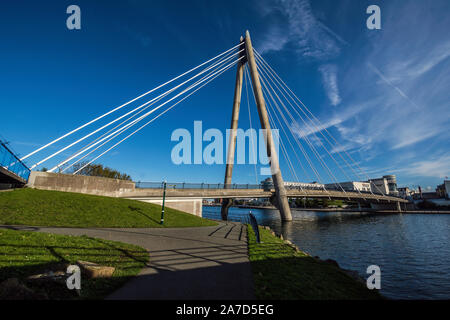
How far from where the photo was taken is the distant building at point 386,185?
100 metres

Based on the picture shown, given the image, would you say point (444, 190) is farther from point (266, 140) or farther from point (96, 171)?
point (96, 171)

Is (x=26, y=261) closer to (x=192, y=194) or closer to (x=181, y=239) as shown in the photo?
(x=181, y=239)

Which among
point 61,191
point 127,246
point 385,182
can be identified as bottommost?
point 127,246

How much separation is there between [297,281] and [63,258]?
789 centimetres

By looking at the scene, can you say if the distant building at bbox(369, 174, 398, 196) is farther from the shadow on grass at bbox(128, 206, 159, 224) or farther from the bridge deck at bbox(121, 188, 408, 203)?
the shadow on grass at bbox(128, 206, 159, 224)

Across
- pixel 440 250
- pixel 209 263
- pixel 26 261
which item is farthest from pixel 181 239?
pixel 440 250

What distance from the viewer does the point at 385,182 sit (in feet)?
332

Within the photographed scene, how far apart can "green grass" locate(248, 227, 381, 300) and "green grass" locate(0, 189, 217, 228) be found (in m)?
11.0

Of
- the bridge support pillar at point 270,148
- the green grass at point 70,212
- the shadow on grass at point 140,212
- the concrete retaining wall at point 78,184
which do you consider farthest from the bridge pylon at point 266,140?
the green grass at point 70,212

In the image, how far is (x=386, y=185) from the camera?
330ft
